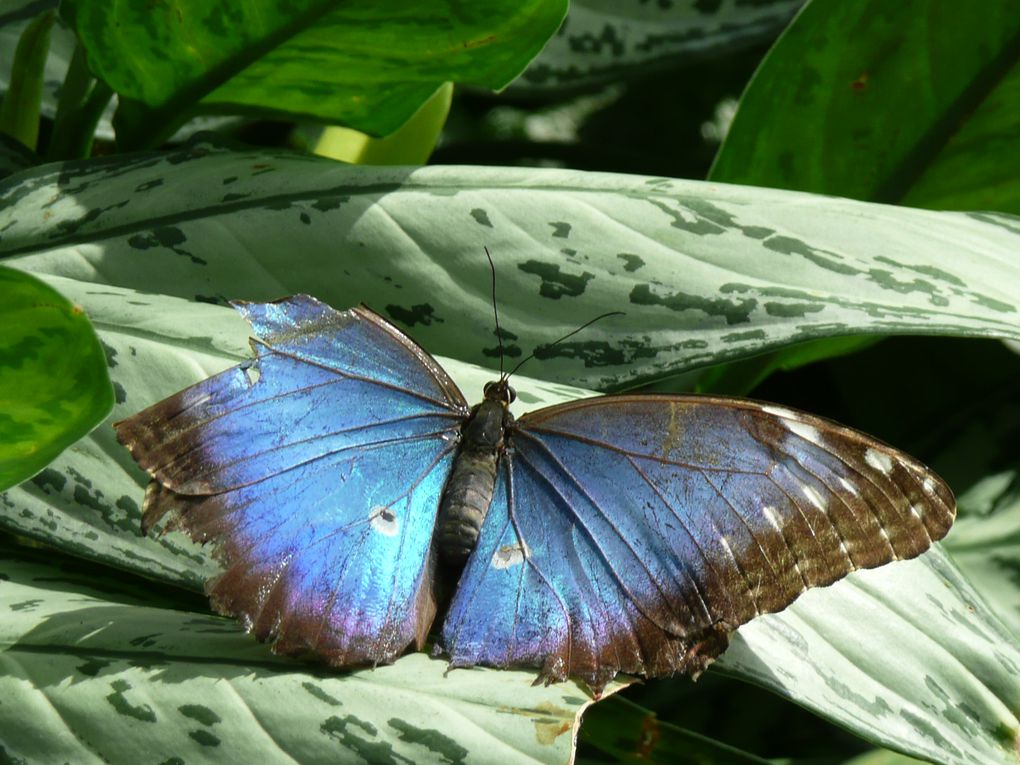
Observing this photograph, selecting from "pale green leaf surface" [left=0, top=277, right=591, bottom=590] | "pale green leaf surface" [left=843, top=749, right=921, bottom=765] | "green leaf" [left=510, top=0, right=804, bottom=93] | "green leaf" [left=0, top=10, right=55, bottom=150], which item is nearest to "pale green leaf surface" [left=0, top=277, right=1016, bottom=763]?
"pale green leaf surface" [left=0, top=277, right=591, bottom=590]

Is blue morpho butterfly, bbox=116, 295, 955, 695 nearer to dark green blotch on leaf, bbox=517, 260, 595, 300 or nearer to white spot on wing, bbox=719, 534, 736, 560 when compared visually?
white spot on wing, bbox=719, 534, 736, 560

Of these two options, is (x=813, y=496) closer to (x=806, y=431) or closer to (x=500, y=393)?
(x=806, y=431)

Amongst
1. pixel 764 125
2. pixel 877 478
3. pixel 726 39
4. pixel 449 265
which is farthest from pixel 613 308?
pixel 726 39

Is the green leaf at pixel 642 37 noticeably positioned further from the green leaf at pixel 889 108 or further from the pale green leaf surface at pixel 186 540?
the pale green leaf surface at pixel 186 540

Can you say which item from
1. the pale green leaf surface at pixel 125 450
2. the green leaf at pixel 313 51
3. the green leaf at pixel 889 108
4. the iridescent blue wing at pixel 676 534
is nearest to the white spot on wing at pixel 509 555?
the iridescent blue wing at pixel 676 534


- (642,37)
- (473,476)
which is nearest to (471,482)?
(473,476)
